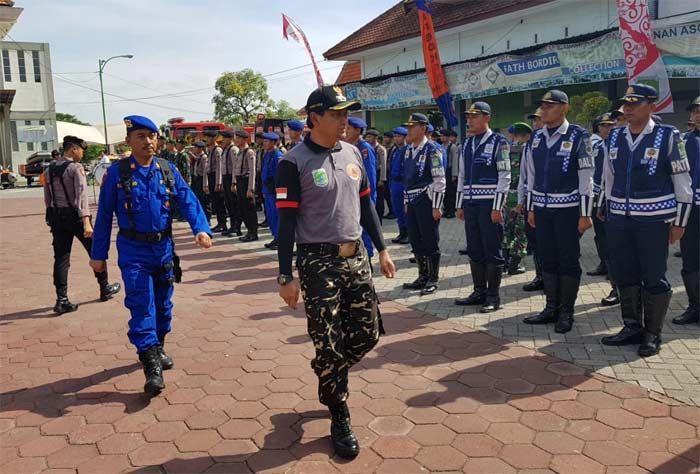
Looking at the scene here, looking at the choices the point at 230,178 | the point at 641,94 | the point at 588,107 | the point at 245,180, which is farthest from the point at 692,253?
the point at 230,178

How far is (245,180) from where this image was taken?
434 inches

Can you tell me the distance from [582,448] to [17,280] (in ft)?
27.3

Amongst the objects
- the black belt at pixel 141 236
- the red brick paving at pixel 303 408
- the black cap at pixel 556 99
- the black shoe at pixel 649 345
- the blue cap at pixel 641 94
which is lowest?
the red brick paving at pixel 303 408

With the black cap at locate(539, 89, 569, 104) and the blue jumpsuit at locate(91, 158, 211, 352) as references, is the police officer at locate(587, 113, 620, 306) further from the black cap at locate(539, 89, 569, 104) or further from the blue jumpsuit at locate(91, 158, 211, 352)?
the blue jumpsuit at locate(91, 158, 211, 352)

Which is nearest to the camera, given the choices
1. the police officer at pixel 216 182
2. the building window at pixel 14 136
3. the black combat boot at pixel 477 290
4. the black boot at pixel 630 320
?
the black boot at pixel 630 320

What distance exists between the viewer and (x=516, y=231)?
7.50m

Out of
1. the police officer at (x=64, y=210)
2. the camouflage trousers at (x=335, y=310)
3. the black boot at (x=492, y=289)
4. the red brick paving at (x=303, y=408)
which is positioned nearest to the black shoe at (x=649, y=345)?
the red brick paving at (x=303, y=408)

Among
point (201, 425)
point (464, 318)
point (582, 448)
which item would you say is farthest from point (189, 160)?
point (582, 448)

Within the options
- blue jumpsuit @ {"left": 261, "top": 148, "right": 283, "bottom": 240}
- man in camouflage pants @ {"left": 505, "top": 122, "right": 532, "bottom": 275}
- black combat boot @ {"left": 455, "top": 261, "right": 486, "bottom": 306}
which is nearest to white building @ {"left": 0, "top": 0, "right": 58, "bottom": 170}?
blue jumpsuit @ {"left": 261, "top": 148, "right": 283, "bottom": 240}

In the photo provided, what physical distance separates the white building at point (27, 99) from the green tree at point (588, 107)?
148 feet

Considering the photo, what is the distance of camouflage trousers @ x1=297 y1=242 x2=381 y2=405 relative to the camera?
3.25 meters

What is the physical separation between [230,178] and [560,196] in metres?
7.94

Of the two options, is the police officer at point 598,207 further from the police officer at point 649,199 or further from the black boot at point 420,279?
the black boot at point 420,279

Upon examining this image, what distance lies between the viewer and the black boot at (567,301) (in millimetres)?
5094
